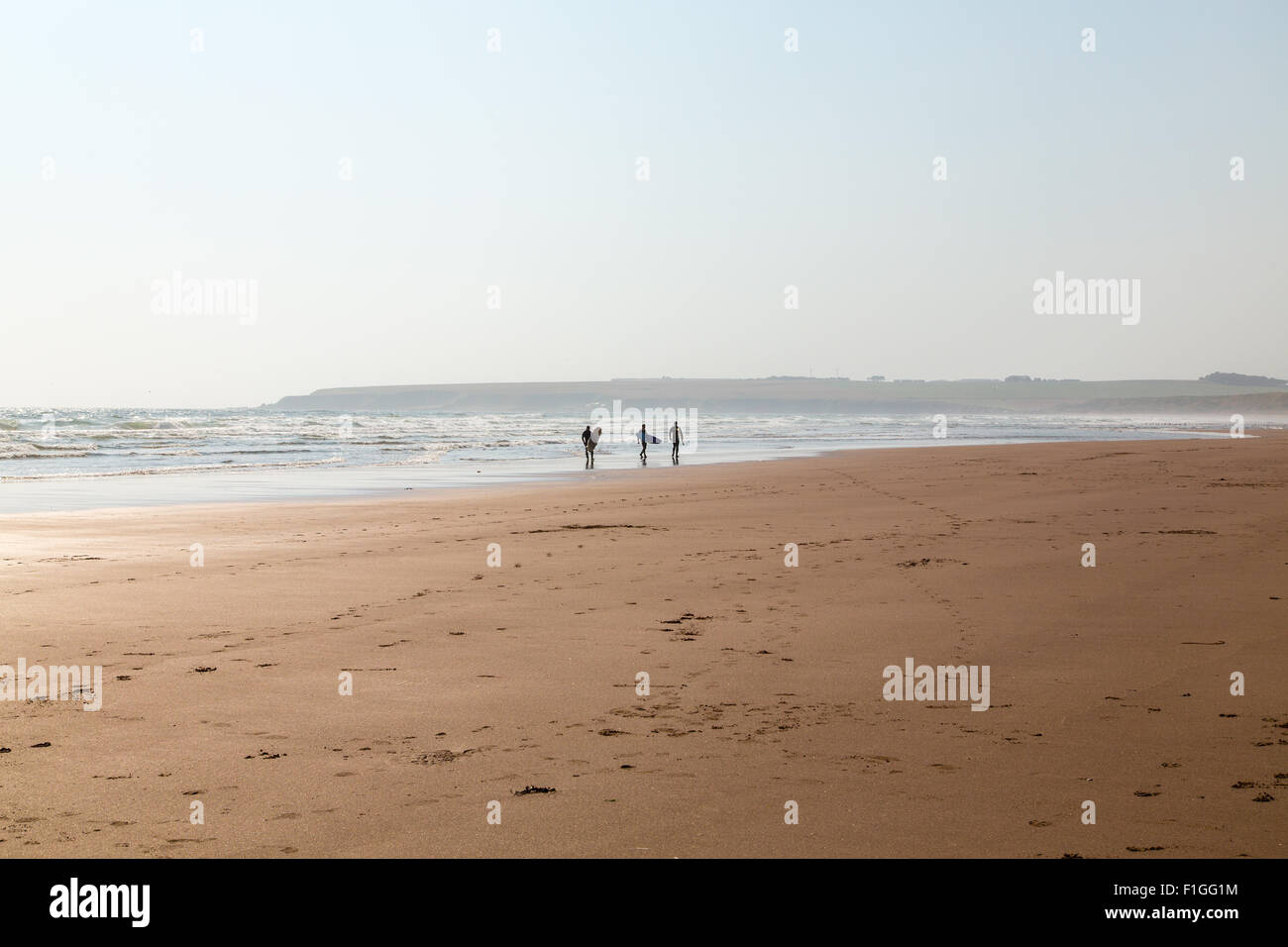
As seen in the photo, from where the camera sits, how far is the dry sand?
445cm

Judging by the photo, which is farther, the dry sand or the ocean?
the ocean

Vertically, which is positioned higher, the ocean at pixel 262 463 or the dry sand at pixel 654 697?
the ocean at pixel 262 463

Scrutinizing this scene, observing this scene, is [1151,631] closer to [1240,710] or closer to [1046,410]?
[1240,710]

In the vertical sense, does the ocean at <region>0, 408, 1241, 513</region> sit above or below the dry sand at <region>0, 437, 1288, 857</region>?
above

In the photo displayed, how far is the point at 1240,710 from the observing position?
5.96 m

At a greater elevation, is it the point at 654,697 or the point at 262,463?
the point at 262,463

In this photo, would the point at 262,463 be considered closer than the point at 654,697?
No

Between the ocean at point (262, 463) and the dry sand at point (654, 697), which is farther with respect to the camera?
the ocean at point (262, 463)

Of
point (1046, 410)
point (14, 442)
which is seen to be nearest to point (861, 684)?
point (14, 442)

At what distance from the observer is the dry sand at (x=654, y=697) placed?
445 centimetres

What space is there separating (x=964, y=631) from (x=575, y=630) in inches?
119

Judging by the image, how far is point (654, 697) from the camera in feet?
21.2

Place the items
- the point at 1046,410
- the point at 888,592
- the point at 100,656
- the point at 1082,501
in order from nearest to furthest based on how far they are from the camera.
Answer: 1. the point at 100,656
2. the point at 888,592
3. the point at 1082,501
4. the point at 1046,410

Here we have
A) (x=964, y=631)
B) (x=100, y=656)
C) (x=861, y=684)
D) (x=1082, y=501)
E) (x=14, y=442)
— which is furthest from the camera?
(x=14, y=442)
